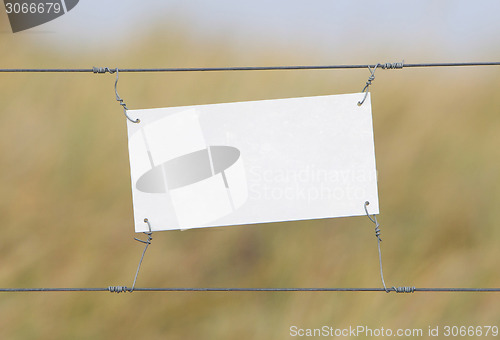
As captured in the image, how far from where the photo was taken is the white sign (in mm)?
802

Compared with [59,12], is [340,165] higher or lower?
lower

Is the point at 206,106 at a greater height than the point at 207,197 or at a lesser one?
greater

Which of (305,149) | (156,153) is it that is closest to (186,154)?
(156,153)

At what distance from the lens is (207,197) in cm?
81

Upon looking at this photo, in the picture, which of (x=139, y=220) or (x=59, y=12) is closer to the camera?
(x=139, y=220)

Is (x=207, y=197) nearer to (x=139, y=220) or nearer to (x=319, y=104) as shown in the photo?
(x=139, y=220)

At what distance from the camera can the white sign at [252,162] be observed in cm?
80

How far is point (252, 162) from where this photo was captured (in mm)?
808

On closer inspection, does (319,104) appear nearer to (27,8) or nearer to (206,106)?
(206,106)

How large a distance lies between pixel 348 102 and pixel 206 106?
208mm

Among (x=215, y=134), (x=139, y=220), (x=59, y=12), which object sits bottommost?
(x=139, y=220)

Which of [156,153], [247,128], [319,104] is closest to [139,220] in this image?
[156,153]

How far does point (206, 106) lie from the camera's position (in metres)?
0.81

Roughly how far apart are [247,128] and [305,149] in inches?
3.6
